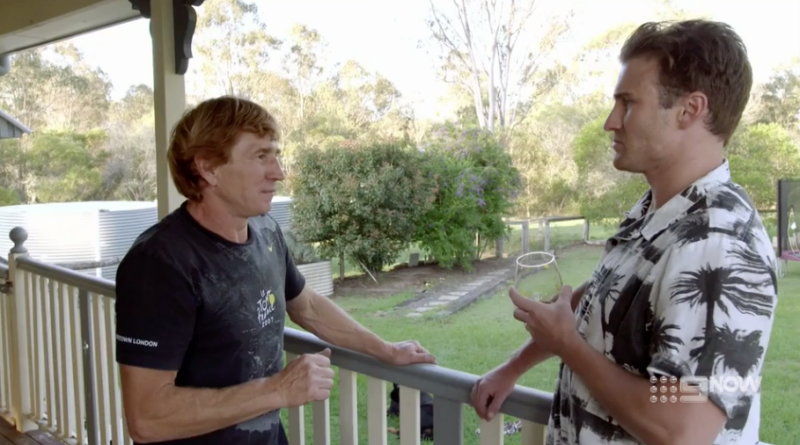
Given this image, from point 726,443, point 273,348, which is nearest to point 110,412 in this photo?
point 273,348

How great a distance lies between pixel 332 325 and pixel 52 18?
89.0 inches

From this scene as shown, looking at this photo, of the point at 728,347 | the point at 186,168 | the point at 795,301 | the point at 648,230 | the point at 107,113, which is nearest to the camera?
the point at 728,347

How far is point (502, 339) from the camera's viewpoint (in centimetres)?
343

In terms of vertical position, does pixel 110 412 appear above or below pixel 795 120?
below

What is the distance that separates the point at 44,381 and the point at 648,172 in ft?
8.65

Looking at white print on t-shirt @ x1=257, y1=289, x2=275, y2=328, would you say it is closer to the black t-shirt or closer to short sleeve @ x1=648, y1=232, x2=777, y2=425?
the black t-shirt

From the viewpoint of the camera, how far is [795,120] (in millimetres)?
2203

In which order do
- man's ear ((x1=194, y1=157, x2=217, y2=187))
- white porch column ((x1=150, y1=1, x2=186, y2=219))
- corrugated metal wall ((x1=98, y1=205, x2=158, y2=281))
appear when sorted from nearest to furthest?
man's ear ((x1=194, y1=157, x2=217, y2=187)) < white porch column ((x1=150, y1=1, x2=186, y2=219)) < corrugated metal wall ((x1=98, y1=205, x2=158, y2=281))

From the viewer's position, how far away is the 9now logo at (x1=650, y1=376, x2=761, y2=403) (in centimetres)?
71

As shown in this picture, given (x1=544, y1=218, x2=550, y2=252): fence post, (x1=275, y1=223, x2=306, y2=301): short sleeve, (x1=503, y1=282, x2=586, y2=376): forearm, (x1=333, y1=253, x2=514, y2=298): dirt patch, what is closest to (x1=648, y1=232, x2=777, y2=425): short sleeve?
(x1=503, y1=282, x2=586, y2=376): forearm

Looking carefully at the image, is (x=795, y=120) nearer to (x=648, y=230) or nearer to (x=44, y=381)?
(x=648, y=230)

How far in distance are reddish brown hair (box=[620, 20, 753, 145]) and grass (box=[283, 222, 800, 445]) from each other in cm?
79

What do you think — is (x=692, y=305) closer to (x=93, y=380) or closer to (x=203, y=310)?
(x=203, y=310)

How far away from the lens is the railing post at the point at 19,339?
268cm
